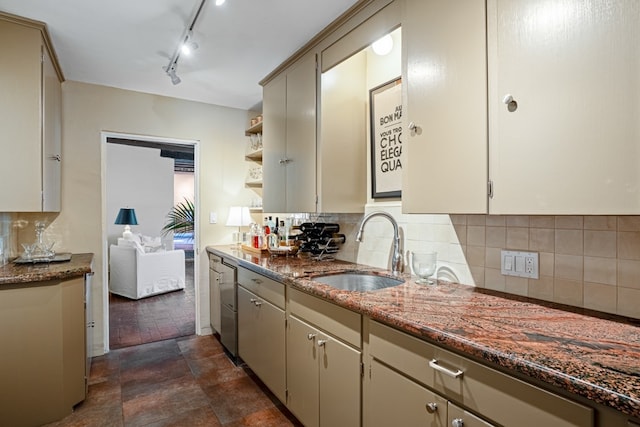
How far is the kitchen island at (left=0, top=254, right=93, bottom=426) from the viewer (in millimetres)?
1942

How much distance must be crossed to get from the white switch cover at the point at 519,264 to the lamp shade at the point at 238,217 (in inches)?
105

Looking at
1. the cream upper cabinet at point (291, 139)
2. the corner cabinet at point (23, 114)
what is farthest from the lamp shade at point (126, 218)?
the cream upper cabinet at point (291, 139)

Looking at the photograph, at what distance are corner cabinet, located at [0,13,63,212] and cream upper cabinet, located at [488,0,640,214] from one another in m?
2.61

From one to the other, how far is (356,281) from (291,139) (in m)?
1.21

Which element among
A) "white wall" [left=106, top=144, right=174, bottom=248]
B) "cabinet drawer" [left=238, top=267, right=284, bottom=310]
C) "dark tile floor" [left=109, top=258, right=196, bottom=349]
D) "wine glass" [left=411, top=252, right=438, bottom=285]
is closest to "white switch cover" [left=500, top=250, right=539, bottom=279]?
"wine glass" [left=411, top=252, right=438, bottom=285]

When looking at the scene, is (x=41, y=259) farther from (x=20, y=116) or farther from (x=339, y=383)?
(x=339, y=383)

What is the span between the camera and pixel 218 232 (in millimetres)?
3662

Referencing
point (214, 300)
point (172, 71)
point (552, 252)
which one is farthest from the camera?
point (214, 300)

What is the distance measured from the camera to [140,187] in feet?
22.1

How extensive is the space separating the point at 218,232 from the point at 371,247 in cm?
199

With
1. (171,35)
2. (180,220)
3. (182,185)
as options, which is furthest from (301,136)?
(182,185)

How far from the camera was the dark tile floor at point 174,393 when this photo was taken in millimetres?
2088

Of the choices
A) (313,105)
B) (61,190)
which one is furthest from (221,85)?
(61,190)

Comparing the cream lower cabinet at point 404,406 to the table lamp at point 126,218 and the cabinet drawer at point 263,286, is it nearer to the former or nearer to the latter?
the cabinet drawer at point 263,286
